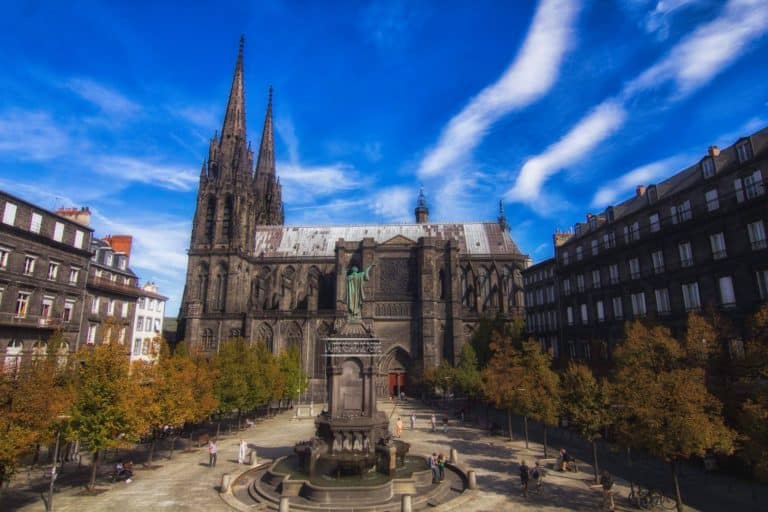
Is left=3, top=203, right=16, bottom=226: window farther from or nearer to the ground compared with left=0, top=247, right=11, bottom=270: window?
farther from the ground

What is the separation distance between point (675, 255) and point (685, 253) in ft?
2.16

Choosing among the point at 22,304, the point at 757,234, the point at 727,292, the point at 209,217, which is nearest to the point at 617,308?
the point at 727,292

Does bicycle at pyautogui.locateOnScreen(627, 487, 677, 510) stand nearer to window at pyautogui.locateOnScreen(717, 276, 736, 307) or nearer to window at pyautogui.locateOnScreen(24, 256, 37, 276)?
window at pyautogui.locateOnScreen(717, 276, 736, 307)

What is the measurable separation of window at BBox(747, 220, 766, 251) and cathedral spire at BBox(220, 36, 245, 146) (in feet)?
177

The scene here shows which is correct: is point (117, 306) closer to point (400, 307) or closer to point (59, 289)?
point (59, 289)

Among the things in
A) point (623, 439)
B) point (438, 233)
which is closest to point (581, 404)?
point (623, 439)

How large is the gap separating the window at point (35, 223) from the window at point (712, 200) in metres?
39.9

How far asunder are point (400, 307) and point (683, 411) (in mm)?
39450

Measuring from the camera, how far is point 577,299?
35.9m

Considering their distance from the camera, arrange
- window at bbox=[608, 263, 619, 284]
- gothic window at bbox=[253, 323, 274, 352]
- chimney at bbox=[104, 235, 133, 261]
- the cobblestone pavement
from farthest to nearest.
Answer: gothic window at bbox=[253, 323, 274, 352]
chimney at bbox=[104, 235, 133, 261]
window at bbox=[608, 263, 619, 284]
the cobblestone pavement

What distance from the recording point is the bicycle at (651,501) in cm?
1360

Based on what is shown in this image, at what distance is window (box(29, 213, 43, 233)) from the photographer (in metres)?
26.4

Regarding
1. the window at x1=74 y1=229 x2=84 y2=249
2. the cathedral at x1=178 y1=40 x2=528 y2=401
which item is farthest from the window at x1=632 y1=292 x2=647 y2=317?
the window at x1=74 y1=229 x2=84 y2=249

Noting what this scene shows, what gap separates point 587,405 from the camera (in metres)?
17.8
